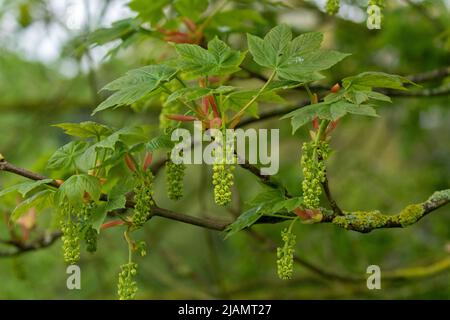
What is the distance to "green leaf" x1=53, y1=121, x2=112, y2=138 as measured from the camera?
1.19m

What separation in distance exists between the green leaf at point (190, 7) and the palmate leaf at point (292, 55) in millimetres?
485

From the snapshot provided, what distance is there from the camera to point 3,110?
3570 mm

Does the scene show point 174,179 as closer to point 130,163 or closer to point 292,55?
point 130,163

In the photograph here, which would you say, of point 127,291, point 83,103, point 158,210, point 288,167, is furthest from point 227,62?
point 83,103

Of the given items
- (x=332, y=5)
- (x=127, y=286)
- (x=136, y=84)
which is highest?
(x=332, y=5)

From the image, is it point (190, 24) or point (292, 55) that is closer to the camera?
point (292, 55)

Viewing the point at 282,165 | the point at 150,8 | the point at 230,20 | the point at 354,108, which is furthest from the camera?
the point at 282,165

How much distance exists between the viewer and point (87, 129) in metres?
1.21

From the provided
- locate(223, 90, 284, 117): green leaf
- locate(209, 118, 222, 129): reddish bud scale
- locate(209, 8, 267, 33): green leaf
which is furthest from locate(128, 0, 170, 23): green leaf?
locate(209, 118, 222, 129): reddish bud scale

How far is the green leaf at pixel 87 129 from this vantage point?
1191 mm

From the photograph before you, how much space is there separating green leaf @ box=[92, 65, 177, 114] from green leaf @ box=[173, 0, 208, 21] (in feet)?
1.60

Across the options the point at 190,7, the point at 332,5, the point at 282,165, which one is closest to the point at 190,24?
the point at 190,7

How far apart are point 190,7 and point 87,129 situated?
0.53 metres
